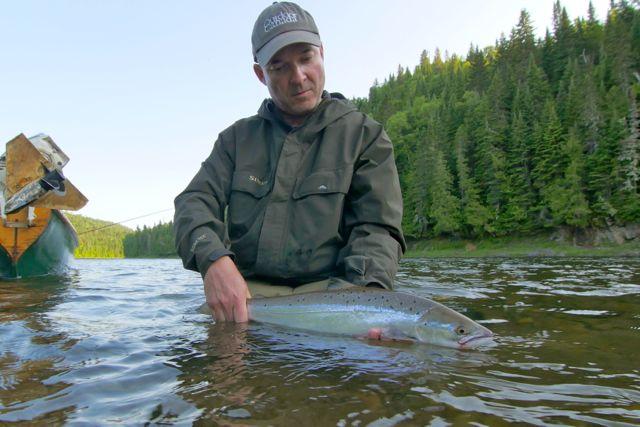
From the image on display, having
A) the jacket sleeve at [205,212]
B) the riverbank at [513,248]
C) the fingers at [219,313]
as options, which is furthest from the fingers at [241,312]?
the riverbank at [513,248]

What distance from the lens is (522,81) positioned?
270 feet

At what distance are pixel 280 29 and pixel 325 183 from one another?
137cm

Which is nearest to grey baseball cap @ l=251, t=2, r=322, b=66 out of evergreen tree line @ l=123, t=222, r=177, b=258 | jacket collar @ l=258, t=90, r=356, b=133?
jacket collar @ l=258, t=90, r=356, b=133

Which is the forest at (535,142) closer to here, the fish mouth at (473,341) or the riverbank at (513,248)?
the riverbank at (513,248)

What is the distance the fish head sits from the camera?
315 cm

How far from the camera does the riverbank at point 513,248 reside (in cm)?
4112

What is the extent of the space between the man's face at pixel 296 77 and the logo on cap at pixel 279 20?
205mm

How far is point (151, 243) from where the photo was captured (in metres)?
138

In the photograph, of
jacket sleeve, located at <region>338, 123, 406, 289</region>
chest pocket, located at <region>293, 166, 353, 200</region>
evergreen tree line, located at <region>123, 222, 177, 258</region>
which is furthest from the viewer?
evergreen tree line, located at <region>123, 222, 177, 258</region>

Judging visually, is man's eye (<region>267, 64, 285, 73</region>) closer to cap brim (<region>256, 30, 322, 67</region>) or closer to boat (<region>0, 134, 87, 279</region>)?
cap brim (<region>256, 30, 322, 67</region>)

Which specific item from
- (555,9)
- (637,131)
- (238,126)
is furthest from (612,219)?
(555,9)

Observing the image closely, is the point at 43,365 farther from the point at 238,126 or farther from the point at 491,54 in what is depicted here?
the point at 491,54

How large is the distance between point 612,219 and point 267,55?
2076 inches

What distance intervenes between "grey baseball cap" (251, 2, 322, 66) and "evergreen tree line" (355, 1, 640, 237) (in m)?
50.5
